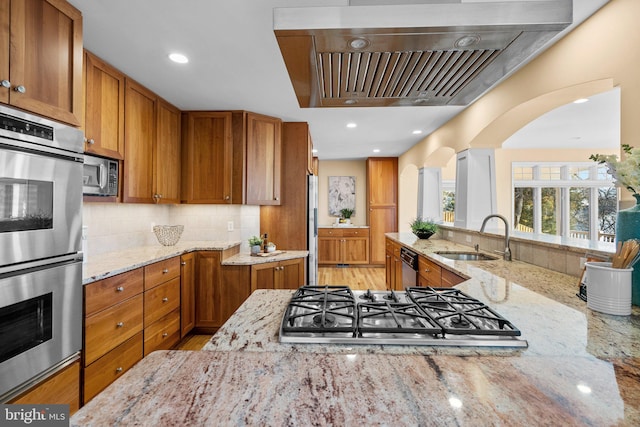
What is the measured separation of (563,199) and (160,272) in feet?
25.5

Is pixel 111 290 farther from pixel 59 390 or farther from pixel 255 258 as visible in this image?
pixel 255 258

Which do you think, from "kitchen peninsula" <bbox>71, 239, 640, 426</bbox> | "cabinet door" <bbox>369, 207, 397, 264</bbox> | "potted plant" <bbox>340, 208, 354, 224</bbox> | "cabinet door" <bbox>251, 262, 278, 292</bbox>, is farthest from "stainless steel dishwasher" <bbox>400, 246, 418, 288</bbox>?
"potted plant" <bbox>340, 208, 354, 224</bbox>

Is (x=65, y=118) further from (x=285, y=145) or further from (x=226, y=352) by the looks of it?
(x=285, y=145)

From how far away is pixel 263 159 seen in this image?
361 cm

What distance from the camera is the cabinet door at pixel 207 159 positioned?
3.42 metres

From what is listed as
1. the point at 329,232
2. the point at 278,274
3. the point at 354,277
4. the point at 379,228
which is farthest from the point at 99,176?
the point at 379,228

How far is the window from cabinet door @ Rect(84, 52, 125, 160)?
286 inches

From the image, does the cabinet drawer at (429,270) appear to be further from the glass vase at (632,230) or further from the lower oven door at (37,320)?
the lower oven door at (37,320)

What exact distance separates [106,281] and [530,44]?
2364 millimetres

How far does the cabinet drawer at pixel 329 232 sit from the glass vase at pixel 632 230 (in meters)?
5.48

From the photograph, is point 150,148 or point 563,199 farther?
point 563,199

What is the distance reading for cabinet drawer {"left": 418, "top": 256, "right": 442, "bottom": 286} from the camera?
2.36 meters

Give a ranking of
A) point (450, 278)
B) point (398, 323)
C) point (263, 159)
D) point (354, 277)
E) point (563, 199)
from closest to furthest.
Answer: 1. point (398, 323)
2. point (450, 278)
3. point (263, 159)
4. point (354, 277)
5. point (563, 199)

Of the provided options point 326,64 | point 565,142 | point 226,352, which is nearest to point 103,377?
point 226,352
